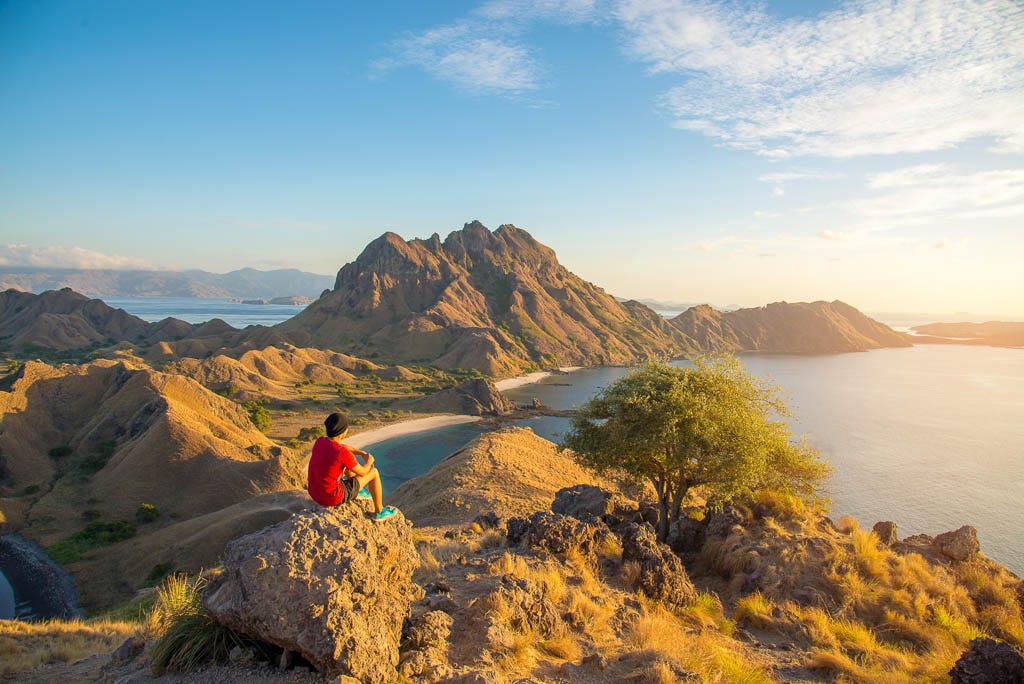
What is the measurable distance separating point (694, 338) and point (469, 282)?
90.0 meters

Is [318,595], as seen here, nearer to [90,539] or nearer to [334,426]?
[334,426]

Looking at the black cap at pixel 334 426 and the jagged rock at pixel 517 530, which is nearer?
the black cap at pixel 334 426

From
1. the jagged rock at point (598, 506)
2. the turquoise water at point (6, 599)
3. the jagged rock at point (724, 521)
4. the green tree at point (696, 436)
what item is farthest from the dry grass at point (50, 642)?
the turquoise water at point (6, 599)

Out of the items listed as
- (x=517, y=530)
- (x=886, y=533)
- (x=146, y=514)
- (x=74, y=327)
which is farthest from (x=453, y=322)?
(x=517, y=530)

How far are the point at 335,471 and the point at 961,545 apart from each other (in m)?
20.3

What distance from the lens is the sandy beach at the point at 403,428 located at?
2594 inches

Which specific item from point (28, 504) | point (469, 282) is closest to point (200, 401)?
point (28, 504)

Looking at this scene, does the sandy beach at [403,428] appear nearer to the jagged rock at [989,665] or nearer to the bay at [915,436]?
the bay at [915,436]

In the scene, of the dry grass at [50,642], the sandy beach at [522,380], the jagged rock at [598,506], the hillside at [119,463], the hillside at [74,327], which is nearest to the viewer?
the dry grass at [50,642]

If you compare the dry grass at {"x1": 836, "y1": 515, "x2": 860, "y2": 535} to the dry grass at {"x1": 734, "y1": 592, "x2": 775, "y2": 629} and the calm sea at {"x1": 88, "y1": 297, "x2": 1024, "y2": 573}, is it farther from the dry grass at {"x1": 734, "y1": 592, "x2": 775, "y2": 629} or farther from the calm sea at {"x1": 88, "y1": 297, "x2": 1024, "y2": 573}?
the calm sea at {"x1": 88, "y1": 297, "x2": 1024, "y2": 573}

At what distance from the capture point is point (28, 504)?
37906 mm

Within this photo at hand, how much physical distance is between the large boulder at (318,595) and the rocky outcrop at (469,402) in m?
77.9

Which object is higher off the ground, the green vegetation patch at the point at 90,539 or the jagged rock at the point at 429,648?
the jagged rock at the point at 429,648

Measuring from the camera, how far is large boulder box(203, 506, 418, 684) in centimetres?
589
